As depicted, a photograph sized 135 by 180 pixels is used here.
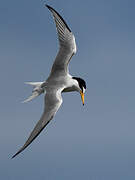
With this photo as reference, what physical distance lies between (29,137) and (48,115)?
969 millimetres

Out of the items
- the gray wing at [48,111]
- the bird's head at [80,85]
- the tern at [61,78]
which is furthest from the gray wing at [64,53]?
the gray wing at [48,111]

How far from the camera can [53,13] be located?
7.37 m

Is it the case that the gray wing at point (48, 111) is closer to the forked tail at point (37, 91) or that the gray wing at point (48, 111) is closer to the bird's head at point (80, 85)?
the forked tail at point (37, 91)

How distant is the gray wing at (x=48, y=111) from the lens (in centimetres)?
631

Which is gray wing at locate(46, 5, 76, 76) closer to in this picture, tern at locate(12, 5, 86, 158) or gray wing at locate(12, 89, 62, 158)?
tern at locate(12, 5, 86, 158)

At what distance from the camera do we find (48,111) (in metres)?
7.28

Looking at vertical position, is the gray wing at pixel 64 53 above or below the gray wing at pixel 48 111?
above

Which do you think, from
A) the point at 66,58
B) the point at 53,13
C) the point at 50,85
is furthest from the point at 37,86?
the point at 53,13

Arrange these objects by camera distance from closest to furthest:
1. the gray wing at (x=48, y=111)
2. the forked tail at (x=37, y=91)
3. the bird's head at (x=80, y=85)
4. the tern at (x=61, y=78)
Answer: the gray wing at (x=48, y=111)
the tern at (x=61, y=78)
the forked tail at (x=37, y=91)
the bird's head at (x=80, y=85)

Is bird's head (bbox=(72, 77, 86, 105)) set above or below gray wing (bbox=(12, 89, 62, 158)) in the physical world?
above

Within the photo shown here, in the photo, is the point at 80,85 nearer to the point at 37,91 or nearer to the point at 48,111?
the point at 37,91

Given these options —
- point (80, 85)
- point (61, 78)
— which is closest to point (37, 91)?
point (61, 78)

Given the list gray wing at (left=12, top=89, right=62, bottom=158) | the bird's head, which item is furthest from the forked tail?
the bird's head

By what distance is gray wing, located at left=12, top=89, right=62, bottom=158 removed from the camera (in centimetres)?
631
